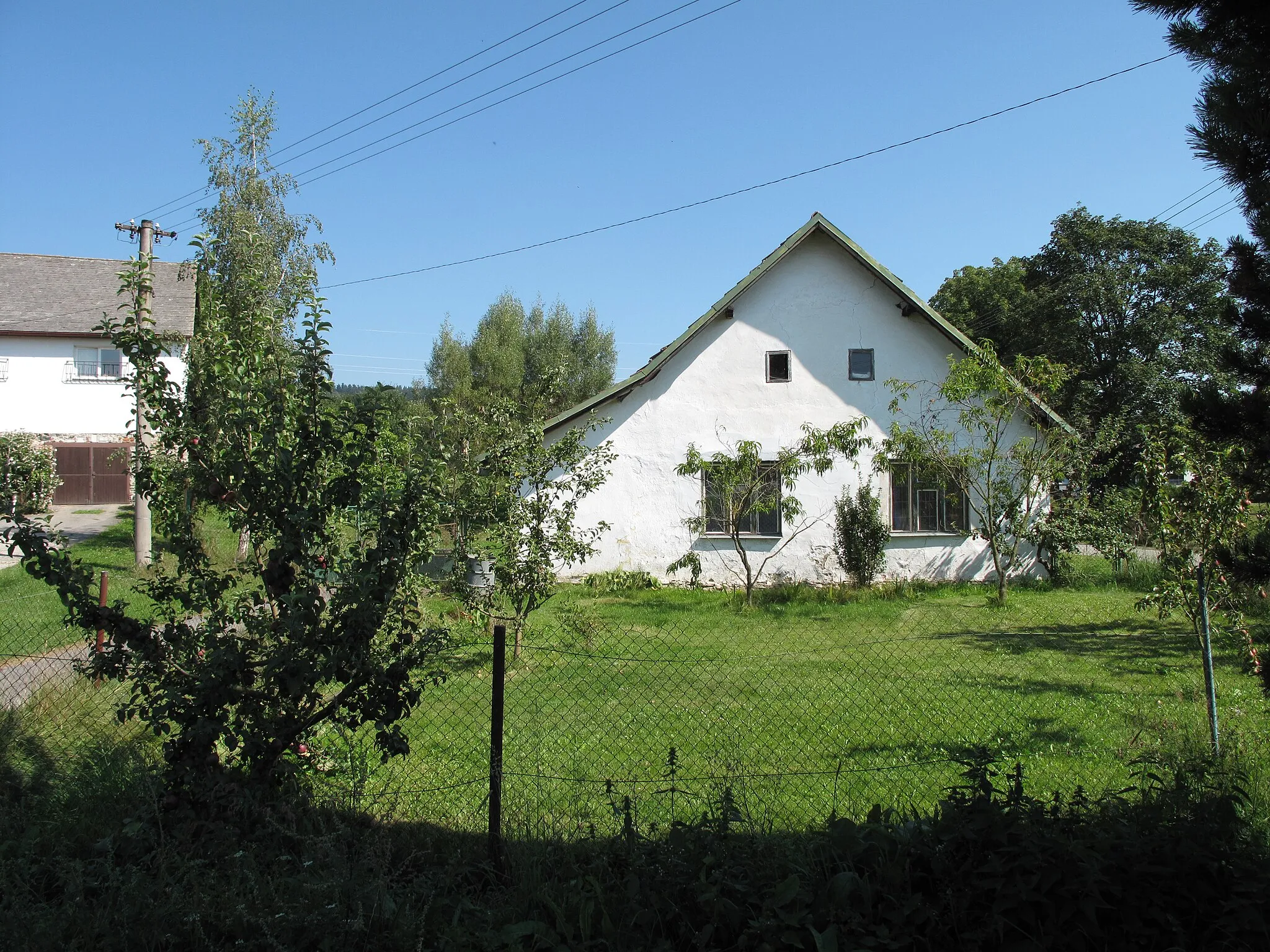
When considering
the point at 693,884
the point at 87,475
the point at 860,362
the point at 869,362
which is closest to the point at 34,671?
the point at 693,884

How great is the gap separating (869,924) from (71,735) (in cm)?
553

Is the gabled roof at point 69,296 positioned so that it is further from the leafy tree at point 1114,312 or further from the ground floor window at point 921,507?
the leafy tree at point 1114,312

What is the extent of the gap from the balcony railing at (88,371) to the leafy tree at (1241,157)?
3031 centimetres

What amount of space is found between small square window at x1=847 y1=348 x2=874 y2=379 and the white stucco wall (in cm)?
12

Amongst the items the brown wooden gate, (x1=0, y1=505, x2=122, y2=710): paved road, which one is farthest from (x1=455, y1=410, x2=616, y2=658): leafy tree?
the brown wooden gate

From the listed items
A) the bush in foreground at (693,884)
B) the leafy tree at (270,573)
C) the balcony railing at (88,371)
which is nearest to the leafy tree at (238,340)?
the leafy tree at (270,573)

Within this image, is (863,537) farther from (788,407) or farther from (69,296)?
(69,296)

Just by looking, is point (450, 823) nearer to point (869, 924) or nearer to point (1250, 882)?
point (869, 924)

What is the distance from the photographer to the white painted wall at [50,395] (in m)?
27.8

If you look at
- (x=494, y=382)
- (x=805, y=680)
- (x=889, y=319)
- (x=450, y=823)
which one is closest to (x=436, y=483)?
(x=450, y=823)

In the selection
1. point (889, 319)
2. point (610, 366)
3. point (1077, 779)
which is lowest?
point (1077, 779)

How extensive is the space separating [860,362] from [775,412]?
6.15 feet

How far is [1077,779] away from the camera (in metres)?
5.87

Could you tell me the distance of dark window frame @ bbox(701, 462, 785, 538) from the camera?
16375mm
